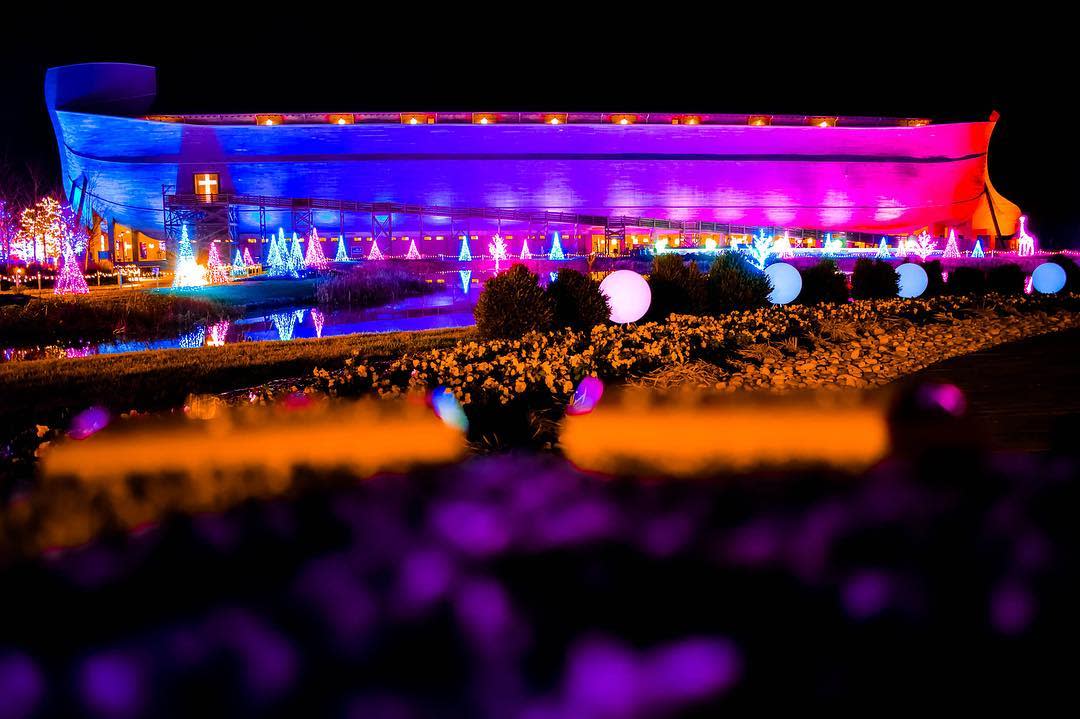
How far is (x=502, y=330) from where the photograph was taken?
9.10 meters

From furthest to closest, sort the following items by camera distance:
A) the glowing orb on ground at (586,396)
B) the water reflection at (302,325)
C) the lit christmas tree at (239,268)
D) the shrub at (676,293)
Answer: the lit christmas tree at (239,268), the water reflection at (302,325), the shrub at (676,293), the glowing orb on ground at (586,396)

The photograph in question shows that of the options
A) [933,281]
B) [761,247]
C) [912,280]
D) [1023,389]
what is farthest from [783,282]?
[761,247]

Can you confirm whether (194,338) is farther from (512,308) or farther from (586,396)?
(586,396)

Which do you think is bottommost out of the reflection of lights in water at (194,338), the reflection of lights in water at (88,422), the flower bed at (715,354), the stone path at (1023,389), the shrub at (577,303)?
the stone path at (1023,389)

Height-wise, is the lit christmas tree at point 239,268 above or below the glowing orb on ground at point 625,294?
above

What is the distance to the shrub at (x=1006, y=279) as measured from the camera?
16672mm

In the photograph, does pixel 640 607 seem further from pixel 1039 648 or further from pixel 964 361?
pixel 964 361

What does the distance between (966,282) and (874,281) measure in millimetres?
2754

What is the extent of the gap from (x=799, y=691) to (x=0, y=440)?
5758mm

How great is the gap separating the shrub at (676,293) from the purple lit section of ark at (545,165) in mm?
43190

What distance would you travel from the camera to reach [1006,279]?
55.2 feet

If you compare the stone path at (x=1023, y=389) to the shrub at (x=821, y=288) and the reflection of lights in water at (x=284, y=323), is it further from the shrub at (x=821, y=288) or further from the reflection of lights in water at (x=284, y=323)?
the reflection of lights in water at (x=284, y=323)

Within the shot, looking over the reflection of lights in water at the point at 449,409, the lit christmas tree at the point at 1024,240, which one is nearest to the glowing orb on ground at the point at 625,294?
the reflection of lights in water at the point at 449,409

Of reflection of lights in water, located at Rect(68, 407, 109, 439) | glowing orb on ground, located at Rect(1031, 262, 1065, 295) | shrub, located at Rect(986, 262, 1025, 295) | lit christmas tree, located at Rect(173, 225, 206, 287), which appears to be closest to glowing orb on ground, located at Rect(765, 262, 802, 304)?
shrub, located at Rect(986, 262, 1025, 295)
